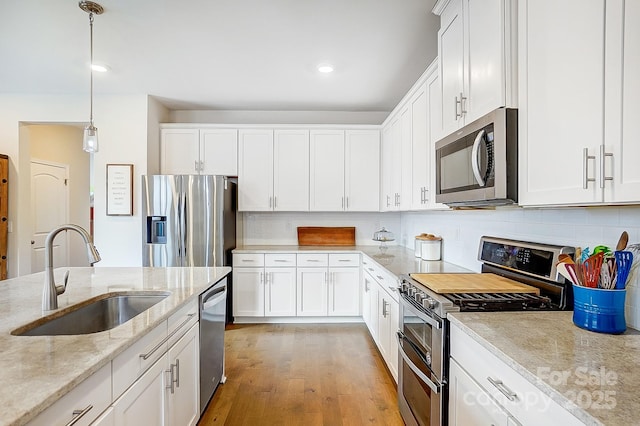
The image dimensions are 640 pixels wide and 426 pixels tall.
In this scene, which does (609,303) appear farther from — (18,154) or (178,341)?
(18,154)

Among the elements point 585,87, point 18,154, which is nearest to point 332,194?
point 585,87

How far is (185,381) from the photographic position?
1.83 m

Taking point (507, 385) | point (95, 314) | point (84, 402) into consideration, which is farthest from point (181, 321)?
point (507, 385)

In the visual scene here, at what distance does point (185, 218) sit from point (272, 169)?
3.78 feet

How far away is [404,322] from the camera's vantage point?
6.78 ft

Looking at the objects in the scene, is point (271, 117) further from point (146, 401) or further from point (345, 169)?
point (146, 401)

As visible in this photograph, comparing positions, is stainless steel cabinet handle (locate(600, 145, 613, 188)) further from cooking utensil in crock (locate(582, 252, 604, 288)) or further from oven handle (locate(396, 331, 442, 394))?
oven handle (locate(396, 331, 442, 394))

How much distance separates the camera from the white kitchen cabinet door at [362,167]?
4258 mm

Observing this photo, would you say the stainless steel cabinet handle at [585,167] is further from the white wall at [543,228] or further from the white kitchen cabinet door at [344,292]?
the white kitchen cabinet door at [344,292]

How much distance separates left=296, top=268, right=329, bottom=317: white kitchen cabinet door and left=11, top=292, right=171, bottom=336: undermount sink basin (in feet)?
7.29

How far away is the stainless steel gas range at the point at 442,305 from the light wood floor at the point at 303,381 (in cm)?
41

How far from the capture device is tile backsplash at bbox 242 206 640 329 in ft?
4.45

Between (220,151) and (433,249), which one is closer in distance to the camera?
(433,249)

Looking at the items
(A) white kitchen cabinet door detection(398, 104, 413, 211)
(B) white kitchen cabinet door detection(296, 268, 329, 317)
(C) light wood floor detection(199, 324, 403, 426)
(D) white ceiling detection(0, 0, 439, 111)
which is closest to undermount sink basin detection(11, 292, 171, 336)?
(C) light wood floor detection(199, 324, 403, 426)
